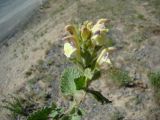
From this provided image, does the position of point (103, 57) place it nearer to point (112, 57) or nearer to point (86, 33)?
point (86, 33)

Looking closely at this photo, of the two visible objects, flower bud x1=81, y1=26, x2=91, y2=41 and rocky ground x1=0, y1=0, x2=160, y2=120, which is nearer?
flower bud x1=81, y1=26, x2=91, y2=41

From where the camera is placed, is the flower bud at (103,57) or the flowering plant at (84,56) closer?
the flowering plant at (84,56)

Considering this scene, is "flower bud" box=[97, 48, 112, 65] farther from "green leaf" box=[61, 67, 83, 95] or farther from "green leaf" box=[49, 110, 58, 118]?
"green leaf" box=[49, 110, 58, 118]

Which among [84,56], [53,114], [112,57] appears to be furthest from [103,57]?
[112,57]

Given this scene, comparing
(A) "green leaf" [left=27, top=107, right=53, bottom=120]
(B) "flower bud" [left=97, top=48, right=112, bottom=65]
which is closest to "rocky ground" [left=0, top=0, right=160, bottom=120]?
(B) "flower bud" [left=97, top=48, right=112, bottom=65]

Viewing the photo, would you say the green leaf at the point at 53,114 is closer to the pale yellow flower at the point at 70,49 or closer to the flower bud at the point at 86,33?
the pale yellow flower at the point at 70,49

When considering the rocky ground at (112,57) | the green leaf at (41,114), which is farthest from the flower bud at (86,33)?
the rocky ground at (112,57)
